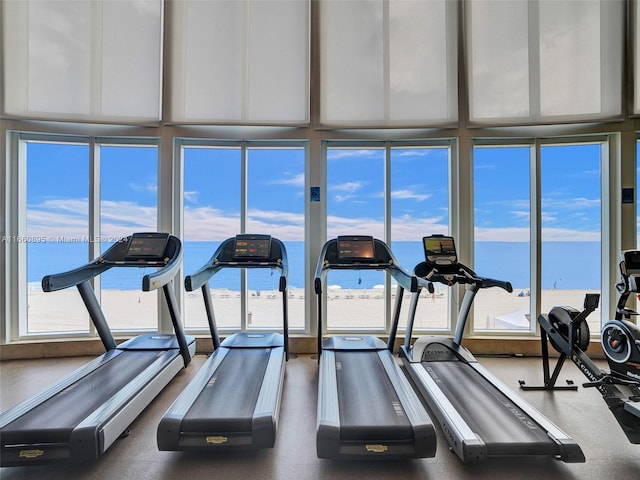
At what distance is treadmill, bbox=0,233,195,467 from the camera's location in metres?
2.14

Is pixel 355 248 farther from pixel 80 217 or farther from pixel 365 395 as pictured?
pixel 80 217

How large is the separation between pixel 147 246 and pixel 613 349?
16.5 ft

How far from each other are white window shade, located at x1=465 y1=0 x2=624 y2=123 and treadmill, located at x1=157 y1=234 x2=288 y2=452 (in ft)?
13.1

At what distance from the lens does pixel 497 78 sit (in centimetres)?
438

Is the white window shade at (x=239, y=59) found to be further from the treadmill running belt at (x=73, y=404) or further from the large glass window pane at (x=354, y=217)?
the treadmill running belt at (x=73, y=404)

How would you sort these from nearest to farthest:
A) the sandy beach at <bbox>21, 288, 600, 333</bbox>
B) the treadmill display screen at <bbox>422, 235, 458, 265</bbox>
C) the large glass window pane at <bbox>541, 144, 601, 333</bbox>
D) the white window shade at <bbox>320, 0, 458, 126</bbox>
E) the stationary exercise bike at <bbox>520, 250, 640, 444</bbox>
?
the stationary exercise bike at <bbox>520, 250, 640, 444</bbox> < the treadmill display screen at <bbox>422, 235, 458, 265</bbox> < the white window shade at <bbox>320, 0, 458, 126</bbox> < the large glass window pane at <bbox>541, 144, 601, 333</bbox> < the sandy beach at <bbox>21, 288, 600, 333</bbox>

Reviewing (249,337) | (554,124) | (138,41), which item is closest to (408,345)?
(249,337)

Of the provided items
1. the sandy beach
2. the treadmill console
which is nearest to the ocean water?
the sandy beach

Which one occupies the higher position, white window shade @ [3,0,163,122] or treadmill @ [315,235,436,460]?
white window shade @ [3,0,163,122]

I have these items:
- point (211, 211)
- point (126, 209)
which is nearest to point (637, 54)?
point (211, 211)

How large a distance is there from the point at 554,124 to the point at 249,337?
5345 mm

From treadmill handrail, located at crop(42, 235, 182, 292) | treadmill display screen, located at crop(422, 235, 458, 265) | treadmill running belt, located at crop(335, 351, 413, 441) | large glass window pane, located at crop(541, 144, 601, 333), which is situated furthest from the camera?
large glass window pane, located at crop(541, 144, 601, 333)

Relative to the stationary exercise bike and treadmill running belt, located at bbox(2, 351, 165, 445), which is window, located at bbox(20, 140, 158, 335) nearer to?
treadmill running belt, located at bbox(2, 351, 165, 445)

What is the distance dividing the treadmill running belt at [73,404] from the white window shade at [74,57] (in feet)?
11.3
